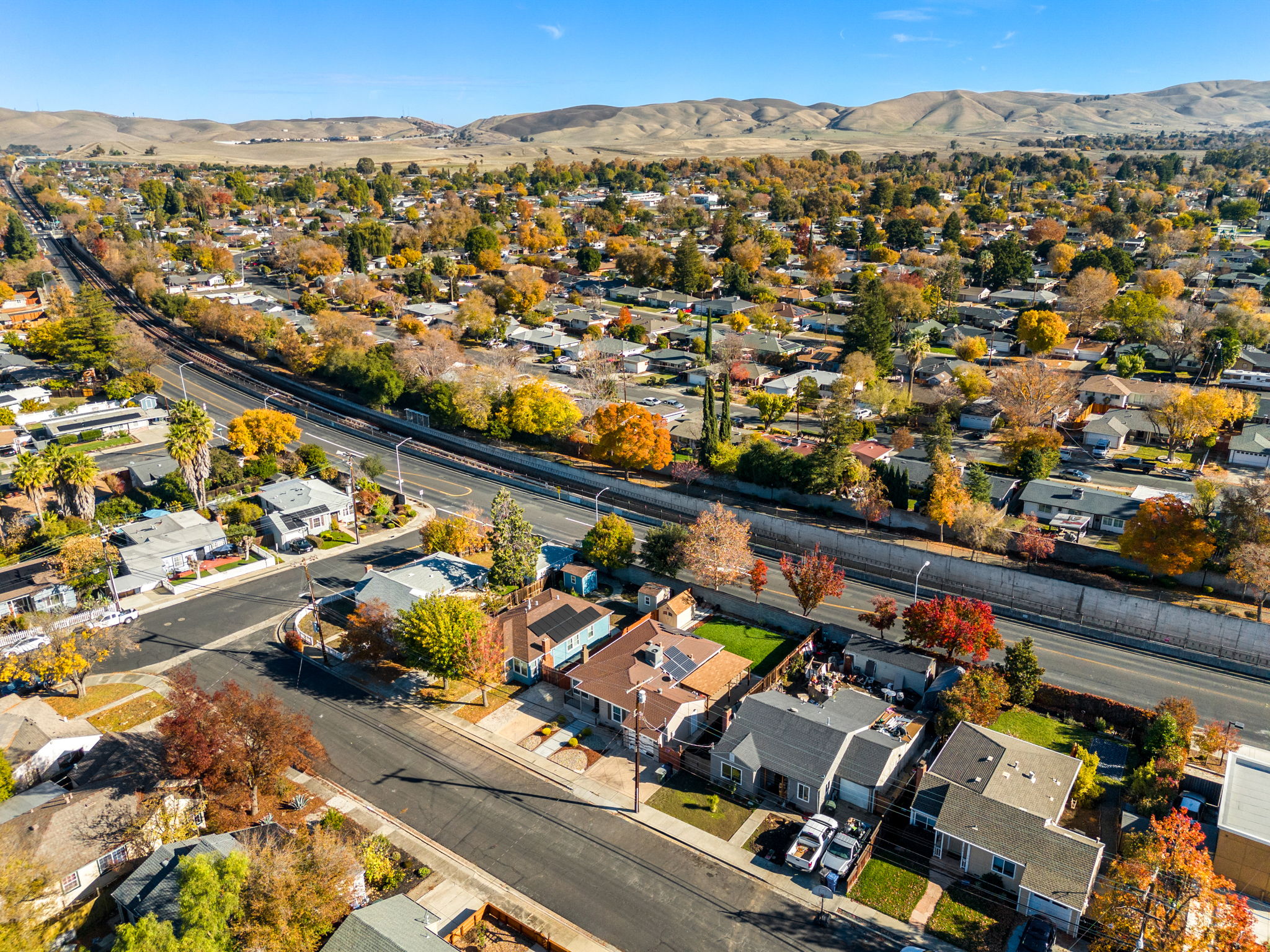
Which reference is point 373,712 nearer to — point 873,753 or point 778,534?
point 873,753

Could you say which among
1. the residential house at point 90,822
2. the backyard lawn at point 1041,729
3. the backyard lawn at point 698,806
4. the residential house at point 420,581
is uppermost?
the residential house at point 420,581

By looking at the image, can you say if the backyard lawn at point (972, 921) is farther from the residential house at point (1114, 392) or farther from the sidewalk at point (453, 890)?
the residential house at point (1114, 392)

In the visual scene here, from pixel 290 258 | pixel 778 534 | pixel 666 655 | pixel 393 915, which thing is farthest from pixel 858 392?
pixel 290 258

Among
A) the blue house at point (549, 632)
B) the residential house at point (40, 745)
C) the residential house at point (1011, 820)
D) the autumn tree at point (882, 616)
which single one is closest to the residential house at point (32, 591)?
the residential house at point (40, 745)

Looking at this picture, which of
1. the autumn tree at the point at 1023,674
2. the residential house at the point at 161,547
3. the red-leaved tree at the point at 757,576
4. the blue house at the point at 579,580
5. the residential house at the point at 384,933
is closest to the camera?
the residential house at the point at 384,933

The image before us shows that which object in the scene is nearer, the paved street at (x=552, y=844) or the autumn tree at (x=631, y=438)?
the paved street at (x=552, y=844)

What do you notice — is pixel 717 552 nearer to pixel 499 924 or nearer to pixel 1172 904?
pixel 499 924

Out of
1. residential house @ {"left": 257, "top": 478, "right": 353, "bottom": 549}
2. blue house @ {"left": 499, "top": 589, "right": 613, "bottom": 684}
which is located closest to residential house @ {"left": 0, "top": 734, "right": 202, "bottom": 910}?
blue house @ {"left": 499, "top": 589, "right": 613, "bottom": 684}

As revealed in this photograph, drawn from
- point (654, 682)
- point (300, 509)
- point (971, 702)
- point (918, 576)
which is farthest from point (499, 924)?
point (300, 509)
